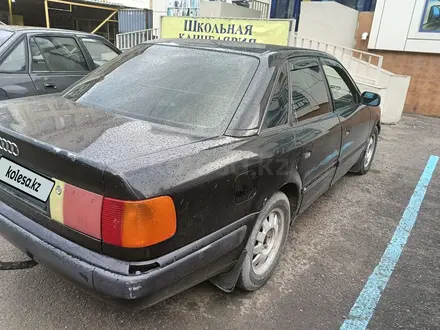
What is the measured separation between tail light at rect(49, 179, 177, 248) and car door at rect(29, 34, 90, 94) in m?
3.47

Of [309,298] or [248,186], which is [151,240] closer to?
[248,186]

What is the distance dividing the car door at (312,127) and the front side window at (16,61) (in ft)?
11.4

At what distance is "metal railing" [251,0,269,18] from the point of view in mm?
13077

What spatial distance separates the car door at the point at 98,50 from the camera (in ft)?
17.5

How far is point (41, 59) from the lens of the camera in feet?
15.3

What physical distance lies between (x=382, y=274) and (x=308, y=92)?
1.56 metres

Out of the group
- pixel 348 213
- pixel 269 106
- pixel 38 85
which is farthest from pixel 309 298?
pixel 38 85

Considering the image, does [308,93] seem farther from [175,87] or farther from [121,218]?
[121,218]

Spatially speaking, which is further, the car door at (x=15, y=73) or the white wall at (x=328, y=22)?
the white wall at (x=328, y=22)

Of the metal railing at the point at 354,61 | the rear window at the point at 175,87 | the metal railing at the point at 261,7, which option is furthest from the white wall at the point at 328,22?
the rear window at the point at 175,87

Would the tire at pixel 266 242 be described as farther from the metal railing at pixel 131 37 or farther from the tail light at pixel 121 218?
the metal railing at pixel 131 37

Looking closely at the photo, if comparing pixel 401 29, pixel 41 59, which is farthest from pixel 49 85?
pixel 401 29

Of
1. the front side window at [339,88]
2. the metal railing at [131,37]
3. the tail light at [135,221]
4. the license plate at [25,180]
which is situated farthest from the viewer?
the metal railing at [131,37]

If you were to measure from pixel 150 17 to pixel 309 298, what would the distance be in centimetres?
1825
